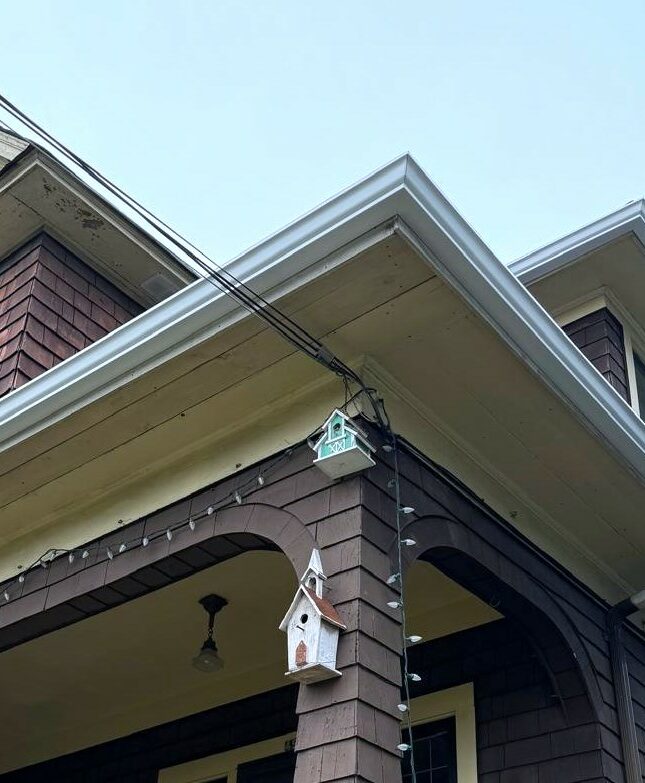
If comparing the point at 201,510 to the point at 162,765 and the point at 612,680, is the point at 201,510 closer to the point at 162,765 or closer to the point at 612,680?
the point at 612,680

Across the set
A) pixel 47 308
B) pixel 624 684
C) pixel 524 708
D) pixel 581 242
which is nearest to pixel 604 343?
pixel 581 242

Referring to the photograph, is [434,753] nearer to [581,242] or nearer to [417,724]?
[417,724]

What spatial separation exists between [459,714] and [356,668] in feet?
6.54

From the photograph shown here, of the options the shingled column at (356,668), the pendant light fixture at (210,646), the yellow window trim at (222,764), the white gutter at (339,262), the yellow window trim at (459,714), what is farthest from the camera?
the yellow window trim at (222,764)

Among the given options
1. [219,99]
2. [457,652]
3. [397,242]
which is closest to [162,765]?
[457,652]

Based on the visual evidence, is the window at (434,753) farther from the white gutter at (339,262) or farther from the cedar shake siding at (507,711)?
the white gutter at (339,262)

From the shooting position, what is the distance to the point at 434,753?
225 inches

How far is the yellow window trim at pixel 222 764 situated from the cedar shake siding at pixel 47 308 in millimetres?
2792

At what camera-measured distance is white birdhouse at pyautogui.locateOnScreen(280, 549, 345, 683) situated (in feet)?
12.9

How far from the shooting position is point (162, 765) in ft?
23.0

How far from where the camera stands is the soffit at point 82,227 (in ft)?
24.8

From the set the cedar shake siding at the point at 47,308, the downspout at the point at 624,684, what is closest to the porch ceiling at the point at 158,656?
the downspout at the point at 624,684

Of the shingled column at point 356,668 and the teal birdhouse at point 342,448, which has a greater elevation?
the teal birdhouse at point 342,448

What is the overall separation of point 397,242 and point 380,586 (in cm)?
137
